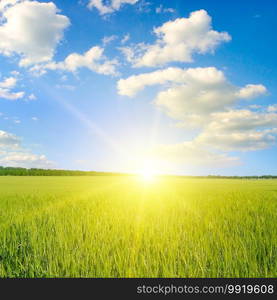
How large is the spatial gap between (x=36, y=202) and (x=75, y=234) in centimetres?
463

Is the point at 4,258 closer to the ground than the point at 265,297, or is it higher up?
closer to the ground

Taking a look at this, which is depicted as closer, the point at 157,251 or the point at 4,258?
the point at 157,251

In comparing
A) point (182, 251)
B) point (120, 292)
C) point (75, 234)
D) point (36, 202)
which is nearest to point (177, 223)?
point (182, 251)

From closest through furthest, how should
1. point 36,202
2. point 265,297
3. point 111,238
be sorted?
point 265,297
point 111,238
point 36,202

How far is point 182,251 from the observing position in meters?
3.10

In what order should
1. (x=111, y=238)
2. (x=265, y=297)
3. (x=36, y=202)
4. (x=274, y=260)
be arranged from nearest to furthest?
(x=265, y=297), (x=274, y=260), (x=111, y=238), (x=36, y=202)

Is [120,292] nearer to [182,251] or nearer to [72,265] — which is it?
[72,265]

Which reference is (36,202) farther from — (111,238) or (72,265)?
(72,265)

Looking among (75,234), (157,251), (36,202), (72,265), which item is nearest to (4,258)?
(75,234)

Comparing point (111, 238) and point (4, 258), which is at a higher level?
point (111, 238)

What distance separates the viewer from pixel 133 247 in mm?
3148

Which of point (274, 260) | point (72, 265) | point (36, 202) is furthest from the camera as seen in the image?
point (36, 202)

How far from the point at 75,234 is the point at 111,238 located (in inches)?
23.5

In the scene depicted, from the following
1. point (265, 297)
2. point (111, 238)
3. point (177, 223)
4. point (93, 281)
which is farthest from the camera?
point (177, 223)
